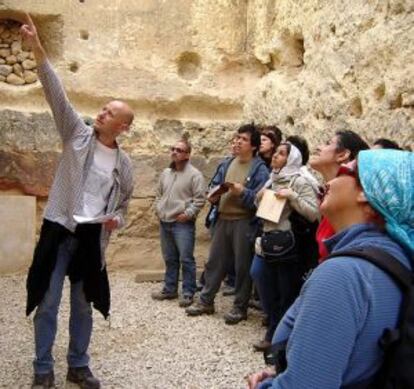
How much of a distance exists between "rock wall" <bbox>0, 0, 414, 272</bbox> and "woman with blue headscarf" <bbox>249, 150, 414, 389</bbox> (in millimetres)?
4316

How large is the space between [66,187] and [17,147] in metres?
3.52

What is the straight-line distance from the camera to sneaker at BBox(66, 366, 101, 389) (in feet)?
10.7

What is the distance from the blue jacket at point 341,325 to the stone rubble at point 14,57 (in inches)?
243

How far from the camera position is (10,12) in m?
6.50

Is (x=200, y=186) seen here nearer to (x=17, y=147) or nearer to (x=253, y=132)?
(x=253, y=132)

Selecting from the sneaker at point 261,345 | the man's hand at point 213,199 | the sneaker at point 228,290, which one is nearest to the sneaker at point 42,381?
the sneaker at point 261,345

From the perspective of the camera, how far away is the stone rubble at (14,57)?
667 cm

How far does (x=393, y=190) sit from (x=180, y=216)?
4063mm

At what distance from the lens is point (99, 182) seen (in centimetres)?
321

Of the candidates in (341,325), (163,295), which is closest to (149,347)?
(163,295)

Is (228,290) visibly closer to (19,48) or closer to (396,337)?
(19,48)

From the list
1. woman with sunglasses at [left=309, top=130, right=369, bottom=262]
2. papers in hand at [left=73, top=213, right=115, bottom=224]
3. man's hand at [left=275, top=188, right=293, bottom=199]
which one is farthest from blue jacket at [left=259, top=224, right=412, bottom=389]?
man's hand at [left=275, top=188, right=293, bottom=199]

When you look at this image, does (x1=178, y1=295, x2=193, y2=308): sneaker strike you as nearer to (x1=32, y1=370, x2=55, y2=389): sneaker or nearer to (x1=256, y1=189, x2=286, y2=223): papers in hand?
(x1=256, y1=189, x2=286, y2=223): papers in hand

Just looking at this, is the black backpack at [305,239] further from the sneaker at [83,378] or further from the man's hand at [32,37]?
the man's hand at [32,37]
